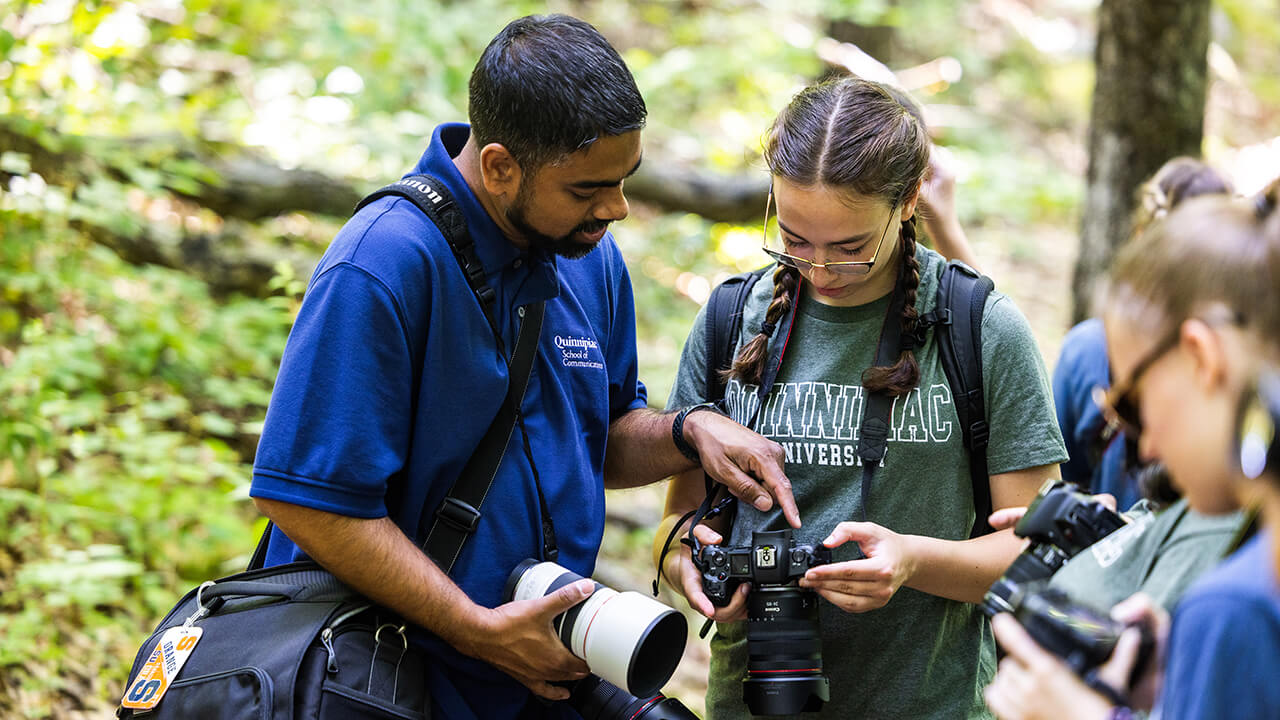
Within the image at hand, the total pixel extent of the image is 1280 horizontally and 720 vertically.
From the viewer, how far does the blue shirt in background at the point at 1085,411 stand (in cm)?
315

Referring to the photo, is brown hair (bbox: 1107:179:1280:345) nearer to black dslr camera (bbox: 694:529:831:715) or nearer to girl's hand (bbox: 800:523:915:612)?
girl's hand (bbox: 800:523:915:612)

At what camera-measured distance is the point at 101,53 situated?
16.6ft

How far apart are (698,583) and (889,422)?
0.55 m

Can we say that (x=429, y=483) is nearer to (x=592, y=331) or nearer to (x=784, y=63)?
(x=592, y=331)

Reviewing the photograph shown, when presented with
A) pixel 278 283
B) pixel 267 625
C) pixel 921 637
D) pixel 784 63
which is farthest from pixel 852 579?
pixel 784 63

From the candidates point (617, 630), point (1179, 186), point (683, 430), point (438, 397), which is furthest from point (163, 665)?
point (1179, 186)

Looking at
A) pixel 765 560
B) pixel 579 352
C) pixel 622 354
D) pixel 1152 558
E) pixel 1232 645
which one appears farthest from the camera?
pixel 622 354

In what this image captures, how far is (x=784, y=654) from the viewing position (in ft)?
6.92

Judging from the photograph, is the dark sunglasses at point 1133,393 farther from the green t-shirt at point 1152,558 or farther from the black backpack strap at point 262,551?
the black backpack strap at point 262,551

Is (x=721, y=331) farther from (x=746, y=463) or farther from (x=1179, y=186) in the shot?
(x=1179, y=186)

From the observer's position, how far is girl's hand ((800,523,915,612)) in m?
2.04

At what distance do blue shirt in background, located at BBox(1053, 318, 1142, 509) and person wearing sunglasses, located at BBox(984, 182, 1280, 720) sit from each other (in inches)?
75.4

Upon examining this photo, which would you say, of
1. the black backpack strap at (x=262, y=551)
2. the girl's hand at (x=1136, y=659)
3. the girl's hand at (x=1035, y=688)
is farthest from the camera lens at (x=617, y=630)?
the girl's hand at (x=1136, y=659)

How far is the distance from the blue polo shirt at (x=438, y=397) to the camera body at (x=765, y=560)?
1.03 ft
